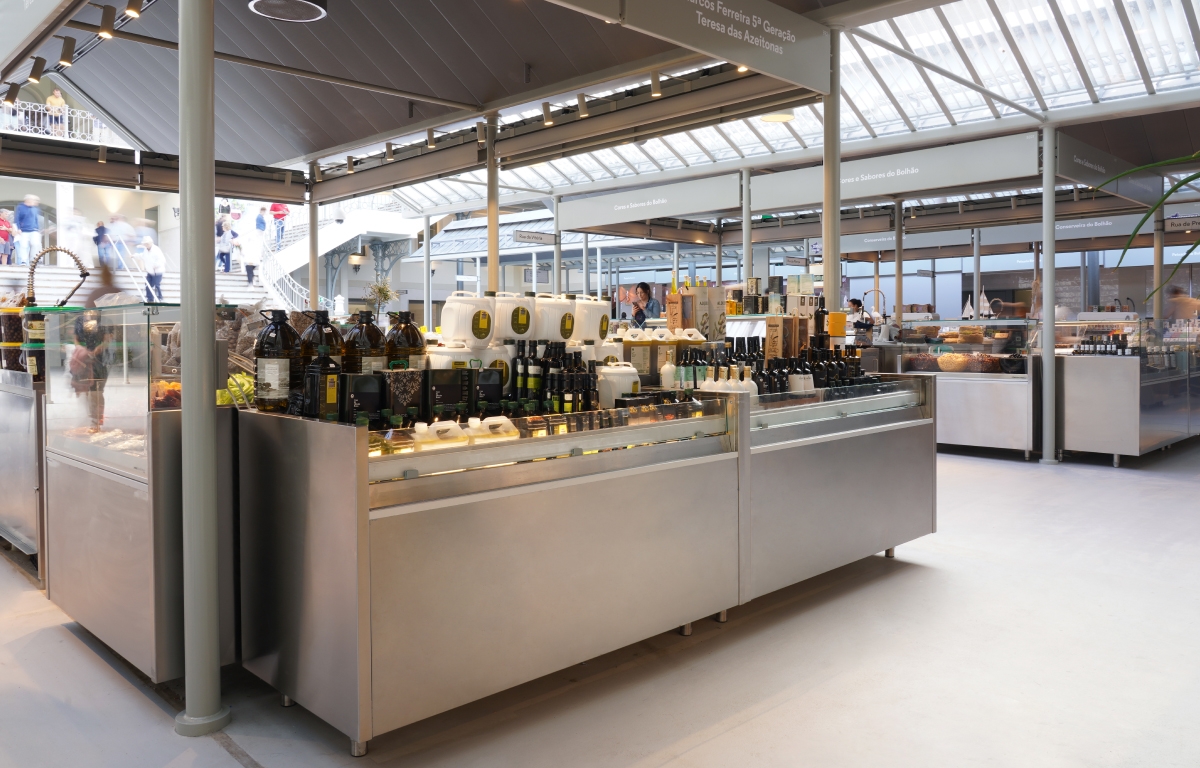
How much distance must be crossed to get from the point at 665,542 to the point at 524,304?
1187 millimetres

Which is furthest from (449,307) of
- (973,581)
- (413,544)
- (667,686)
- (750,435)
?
(973,581)

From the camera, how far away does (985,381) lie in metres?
8.60

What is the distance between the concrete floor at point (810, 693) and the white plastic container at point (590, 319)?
4.63ft

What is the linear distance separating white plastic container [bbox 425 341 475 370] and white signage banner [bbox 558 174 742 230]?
8.29 metres

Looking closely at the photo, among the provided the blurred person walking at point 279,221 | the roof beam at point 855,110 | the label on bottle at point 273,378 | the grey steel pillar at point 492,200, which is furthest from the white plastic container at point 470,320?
the blurred person walking at point 279,221

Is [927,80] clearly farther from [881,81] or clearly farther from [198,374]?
[198,374]

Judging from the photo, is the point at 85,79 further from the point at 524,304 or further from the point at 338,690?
the point at 338,690

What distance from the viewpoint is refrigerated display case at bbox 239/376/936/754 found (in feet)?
8.30

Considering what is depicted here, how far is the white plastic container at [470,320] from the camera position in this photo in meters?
3.38

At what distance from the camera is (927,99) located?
30.1 ft

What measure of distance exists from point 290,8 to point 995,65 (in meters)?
6.88

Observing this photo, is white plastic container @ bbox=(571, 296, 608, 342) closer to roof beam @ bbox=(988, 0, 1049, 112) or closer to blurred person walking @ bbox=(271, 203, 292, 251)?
roof beam @ bbox=(988, 0, 1049, 112)

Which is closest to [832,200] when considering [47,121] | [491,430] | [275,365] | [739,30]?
[739,30]

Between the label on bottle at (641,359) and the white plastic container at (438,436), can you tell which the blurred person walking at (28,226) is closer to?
the label on bottle at (641,359)
